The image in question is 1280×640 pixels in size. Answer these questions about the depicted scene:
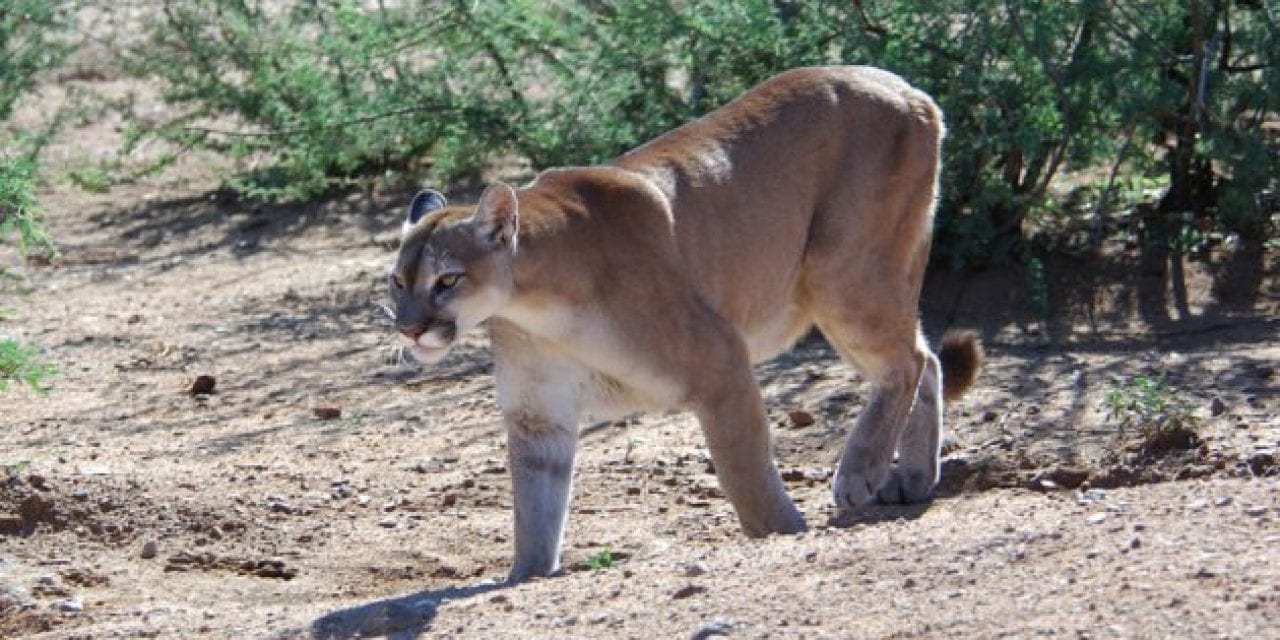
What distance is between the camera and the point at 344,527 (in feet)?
26.3

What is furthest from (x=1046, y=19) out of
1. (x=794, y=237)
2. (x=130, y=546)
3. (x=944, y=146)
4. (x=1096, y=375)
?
(x=130, y=546)

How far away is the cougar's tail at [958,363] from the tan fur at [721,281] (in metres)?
0.02

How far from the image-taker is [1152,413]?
7793 mm

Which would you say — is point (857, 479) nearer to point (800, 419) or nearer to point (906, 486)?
point (906, 486)

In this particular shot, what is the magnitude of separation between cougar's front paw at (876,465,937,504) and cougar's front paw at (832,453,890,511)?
4.6 inches

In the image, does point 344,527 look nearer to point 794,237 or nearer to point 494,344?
point 494,344

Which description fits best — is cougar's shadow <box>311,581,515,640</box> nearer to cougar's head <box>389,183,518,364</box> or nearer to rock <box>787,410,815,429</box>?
cougar's head <box>389,183,518,364</box>

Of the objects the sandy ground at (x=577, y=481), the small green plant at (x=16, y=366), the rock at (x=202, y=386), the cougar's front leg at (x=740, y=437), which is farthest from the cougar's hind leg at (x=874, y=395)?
the rock at (x=202, y=386)

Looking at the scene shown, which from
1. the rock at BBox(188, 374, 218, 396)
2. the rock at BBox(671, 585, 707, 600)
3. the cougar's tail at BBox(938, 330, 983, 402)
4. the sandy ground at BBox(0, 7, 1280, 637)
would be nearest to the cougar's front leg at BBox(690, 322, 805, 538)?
the sandy ground at BBox(0, 7, 1280, 637)

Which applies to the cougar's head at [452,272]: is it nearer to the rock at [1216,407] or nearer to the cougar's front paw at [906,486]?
the cougar's front paw at [906,486]

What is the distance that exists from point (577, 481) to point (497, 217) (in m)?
1.96

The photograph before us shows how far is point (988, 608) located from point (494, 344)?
220 cm

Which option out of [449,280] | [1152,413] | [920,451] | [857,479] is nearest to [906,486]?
[920,451]

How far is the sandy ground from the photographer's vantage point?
5.53m
